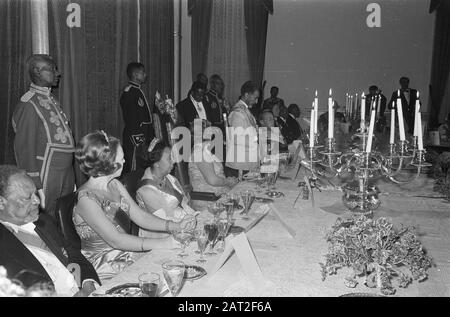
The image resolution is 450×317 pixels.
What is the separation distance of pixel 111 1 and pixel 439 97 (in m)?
5.70

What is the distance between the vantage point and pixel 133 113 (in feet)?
14.9

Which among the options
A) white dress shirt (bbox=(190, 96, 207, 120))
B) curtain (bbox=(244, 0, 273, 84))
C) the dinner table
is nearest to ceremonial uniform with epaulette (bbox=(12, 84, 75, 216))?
the dinner table

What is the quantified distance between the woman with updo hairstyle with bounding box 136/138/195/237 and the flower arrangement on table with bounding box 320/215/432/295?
1.30 meters

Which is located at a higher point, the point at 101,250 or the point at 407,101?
the point at 407,101

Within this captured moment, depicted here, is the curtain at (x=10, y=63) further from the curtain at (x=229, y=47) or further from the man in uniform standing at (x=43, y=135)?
the curtain at (x=229, y=47)

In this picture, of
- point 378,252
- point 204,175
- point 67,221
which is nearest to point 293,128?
point 204,175

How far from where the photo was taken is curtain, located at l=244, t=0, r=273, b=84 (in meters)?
7.71

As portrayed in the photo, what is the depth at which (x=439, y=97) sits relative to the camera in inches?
315

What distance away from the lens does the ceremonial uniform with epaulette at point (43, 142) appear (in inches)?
120

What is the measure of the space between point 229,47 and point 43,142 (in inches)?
197

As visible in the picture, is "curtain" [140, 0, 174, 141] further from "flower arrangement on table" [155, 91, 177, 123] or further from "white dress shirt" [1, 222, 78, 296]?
"white dress shirt" [1, 222, 78, 296]

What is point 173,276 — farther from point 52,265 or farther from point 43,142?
point 43,142

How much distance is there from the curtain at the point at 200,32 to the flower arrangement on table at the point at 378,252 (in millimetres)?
6233
